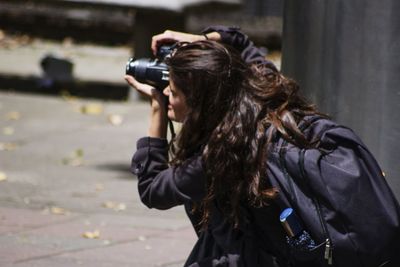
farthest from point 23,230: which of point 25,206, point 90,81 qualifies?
point 90,81

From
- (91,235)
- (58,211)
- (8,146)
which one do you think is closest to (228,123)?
(91,235)

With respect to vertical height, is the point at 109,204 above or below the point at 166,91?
below

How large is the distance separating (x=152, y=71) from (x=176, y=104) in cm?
28

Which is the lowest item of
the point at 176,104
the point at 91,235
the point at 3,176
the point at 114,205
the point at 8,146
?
the point at 8,146

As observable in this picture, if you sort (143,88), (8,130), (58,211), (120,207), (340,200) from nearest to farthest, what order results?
(340,200) < (143,88) < (58,211) < (120,207) < (8,130)

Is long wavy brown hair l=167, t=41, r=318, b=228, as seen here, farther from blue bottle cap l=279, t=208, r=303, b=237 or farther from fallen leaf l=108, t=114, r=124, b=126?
fallen leaf l=108, t=114, r=124, b=126

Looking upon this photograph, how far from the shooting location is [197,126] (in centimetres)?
351

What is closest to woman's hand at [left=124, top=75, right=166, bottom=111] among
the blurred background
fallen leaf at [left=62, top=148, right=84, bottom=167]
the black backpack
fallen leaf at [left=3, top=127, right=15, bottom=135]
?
the black backpack

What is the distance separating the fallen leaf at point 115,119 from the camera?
9281 millimetres

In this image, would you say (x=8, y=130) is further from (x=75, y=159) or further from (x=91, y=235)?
(x=91, y=235)

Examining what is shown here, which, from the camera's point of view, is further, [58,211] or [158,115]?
[58,211]

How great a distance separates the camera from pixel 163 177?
3615 mm

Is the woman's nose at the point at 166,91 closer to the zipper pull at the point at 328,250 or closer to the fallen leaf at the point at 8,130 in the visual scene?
the zipper pull at the point at 328,250

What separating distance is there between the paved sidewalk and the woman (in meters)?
1.65
